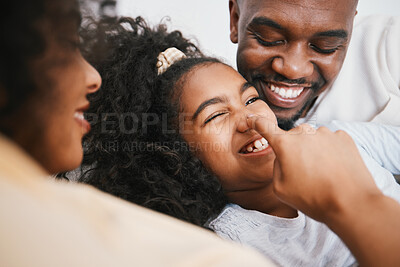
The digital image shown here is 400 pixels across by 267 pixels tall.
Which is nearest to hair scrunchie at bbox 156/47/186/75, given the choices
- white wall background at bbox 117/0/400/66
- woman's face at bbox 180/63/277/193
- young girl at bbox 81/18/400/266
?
young girl at bbox 81/18/400/266

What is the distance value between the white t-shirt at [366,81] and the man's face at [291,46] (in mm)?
157

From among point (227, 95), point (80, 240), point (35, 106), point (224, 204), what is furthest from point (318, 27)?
point (80, 240)

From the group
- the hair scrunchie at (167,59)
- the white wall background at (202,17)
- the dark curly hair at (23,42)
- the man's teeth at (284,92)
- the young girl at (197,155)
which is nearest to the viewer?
the dark curly hair at (23,42)

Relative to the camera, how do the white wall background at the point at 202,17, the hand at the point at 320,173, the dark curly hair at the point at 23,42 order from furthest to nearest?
the white wall background at the point at 202,17 < the hand at the point at 320,173 < the dark curly hair at the point at 23,42

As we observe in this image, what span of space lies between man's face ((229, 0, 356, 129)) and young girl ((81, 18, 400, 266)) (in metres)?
0.28

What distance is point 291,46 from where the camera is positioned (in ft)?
4.90

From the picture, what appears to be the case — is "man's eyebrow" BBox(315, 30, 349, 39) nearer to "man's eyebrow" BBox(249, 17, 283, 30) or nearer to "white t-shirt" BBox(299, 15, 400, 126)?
"man's eyebrow" BBox(249, 17, 283, 30)

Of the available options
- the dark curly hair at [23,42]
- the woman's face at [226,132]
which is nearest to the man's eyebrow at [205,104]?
the woman's face at [226,132]

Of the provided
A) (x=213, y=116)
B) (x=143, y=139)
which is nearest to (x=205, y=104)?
(x=213, y=116)

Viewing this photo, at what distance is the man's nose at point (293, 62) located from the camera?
1489mm

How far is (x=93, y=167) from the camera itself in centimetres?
141

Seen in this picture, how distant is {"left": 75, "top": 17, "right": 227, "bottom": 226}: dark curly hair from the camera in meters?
1.22

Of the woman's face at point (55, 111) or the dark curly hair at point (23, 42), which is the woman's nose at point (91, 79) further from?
the dark curly hair at point (23, 42)

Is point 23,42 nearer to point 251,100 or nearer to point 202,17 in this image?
point 251,100
